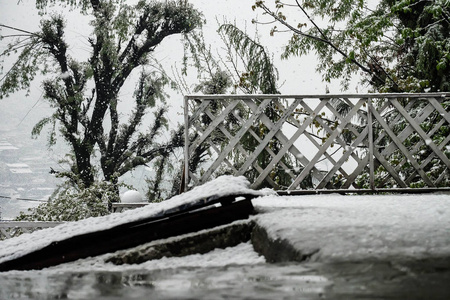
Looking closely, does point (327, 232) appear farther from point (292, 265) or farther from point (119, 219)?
point (119, 219)

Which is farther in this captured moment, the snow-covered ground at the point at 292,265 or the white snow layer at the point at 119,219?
the white snow layer at the point at 119,219

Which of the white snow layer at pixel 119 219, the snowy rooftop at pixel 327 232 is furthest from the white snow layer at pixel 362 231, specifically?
the white snow layer at pixel 119 219

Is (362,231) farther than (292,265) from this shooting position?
Yes

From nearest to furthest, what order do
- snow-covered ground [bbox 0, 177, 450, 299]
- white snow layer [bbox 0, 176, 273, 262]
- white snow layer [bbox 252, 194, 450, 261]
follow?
1. snow-covered ground [bbox 0, 177, 450, 299]
2. white snow layer [bbox 252, 194, 450, 261]
3. white snow layer [bbox 0, 176, 273, 262]

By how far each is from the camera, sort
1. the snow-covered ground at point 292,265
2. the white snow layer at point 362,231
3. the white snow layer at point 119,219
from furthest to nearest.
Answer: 1. the white snow layer at point 119,219
2. the white snow layer at point 362,231
3. the snow-covered ground at point 292,265

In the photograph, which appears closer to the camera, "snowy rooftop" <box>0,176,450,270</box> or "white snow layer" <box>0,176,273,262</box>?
"snowy rooftop" <box>0,176,450,270</box>

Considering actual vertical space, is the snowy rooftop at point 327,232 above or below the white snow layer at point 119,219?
below

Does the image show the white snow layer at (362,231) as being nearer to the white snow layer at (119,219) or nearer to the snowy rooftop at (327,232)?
the snowy rooftop at (327,232)

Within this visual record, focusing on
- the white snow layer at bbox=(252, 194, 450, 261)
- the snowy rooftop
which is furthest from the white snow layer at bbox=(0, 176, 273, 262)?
the white snow layer at bbox=(252, 194, 450, 261)

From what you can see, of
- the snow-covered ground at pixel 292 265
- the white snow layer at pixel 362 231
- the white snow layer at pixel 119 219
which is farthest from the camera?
the white snow layer at pixel 119 219

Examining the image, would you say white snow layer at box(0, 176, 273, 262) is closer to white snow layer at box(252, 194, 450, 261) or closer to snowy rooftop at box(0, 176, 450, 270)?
snowy rooftop at box(0, 176, 450, 270)

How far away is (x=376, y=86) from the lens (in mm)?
8680

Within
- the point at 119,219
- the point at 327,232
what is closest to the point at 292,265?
the point at 327,232

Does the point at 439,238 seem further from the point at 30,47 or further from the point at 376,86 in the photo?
the point at 30,47
